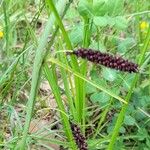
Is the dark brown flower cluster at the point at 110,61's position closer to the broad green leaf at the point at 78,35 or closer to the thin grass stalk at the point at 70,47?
the thin grass stalk at the point at 70,47

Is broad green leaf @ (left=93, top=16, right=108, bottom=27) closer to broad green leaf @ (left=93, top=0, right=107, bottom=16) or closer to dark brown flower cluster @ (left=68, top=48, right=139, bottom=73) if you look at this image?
broad green leaf @ (left=93, top=0, right=107, bottom=16)

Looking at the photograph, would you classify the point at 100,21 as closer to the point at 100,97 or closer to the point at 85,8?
the point at 85,8

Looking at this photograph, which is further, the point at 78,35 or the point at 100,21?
the point at 78,35

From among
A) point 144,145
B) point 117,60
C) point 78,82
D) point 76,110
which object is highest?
point 117,60

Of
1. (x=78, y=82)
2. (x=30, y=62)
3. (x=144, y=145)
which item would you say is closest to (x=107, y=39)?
(x=30, y=62)

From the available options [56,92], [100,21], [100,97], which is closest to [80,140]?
[56,92]

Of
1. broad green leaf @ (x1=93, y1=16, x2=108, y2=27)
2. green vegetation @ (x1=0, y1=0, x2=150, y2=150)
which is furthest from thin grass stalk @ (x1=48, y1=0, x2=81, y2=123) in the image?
broad green leaf @ (x1=93, y1=16, x2=108, y2=27)

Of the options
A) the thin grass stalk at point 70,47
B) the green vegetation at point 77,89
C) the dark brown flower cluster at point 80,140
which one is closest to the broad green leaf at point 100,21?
the green vegetation at point 77,89

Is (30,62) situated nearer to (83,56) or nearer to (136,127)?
(136,127)
